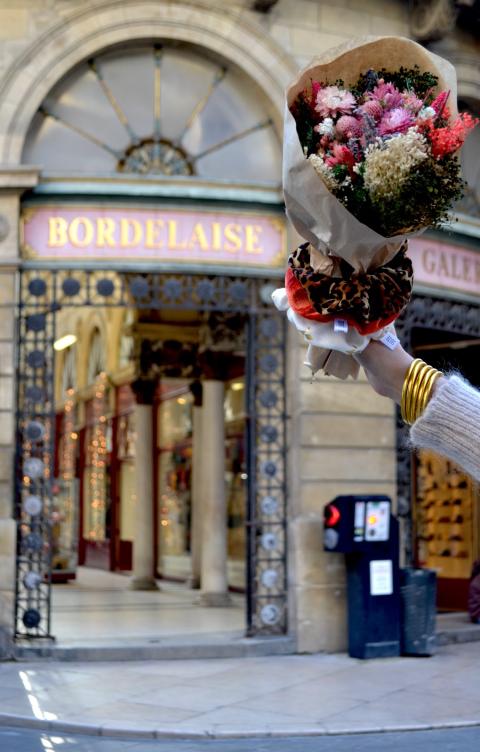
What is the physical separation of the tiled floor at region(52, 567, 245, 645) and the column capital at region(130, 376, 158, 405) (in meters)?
3.54

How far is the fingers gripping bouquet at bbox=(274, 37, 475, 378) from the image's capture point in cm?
217

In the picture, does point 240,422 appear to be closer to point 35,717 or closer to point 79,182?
point 79,182

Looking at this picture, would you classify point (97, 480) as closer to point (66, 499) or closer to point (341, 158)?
point (66, 499)

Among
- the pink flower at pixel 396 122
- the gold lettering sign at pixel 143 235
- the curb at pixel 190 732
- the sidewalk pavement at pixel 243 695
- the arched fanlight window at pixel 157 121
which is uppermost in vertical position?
the arched fanlight window at pixel 157 121

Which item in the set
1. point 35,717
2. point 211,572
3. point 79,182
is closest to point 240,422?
point 211,572

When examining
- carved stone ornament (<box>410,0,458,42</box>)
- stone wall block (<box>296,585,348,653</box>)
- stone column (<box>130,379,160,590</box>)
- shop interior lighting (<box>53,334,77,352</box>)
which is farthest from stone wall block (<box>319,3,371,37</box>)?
shop interior lighting (<box>53,334,77,352</box>)

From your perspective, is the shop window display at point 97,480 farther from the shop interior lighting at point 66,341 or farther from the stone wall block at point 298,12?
the stone wall block at point 298,12

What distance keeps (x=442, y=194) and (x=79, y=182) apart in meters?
11.6

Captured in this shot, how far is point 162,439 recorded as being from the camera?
2448 cm

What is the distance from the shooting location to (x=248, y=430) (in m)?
14.1

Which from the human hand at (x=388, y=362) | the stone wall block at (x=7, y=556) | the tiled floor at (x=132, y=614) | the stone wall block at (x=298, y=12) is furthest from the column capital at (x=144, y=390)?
the human hand at (x=388, y=362)

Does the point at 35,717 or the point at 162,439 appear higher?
the point at 162,439

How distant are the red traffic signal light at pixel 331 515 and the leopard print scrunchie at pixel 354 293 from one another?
35.9ft

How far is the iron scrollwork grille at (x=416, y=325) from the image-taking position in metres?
14.5
